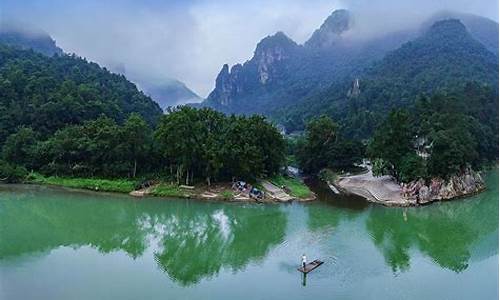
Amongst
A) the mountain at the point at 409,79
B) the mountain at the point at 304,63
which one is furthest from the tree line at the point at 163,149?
the mountain at the point at 304,63

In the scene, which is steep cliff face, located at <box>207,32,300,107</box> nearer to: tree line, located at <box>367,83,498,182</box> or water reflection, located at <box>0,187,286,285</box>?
tree line, located at <box>367,83,498,182</box>

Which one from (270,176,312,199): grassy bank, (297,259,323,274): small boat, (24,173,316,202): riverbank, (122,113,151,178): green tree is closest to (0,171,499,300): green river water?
(297,259,323,274): small boat

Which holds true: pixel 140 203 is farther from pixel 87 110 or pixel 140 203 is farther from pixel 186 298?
pixel 87 110

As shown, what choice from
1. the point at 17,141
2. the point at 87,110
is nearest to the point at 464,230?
the point at 17,141

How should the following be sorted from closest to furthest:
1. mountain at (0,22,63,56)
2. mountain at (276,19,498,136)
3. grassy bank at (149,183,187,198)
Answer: grassy bank at (149,183,187,198) < mountain at (276,19,498,136) < mountain at (0,22,63,56)

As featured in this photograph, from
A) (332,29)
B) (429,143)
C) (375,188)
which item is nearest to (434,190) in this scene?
(429,143)

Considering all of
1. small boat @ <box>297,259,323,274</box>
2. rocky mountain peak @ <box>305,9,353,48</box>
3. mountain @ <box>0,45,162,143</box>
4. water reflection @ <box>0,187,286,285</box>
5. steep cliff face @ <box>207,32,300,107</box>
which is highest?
rocky mountain peak @ <box>305,9,353,48</box>

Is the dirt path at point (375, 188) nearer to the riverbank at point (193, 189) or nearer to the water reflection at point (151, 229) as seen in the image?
the riverbank at point (193, 189)

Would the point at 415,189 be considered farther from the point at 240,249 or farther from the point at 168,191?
the point at 168,191
